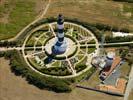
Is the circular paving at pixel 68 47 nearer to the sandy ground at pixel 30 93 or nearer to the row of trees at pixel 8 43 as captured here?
the row of trees at pixel 8 43

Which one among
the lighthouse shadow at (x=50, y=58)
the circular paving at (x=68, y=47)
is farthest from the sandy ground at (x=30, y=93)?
the circular paving at (x=68, y=47)

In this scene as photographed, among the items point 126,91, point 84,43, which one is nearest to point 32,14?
point 84,43

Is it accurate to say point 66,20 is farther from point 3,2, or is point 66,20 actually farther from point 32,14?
point 3,2

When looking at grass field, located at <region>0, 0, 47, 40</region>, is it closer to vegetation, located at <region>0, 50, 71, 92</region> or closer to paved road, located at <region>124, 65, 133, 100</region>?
vegetation, located at <region>0, 50, 71, 92</region>

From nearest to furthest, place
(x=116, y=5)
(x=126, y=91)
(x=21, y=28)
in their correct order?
(x=126, y=91)
(x=21, y=28)
(x=116, y=5)

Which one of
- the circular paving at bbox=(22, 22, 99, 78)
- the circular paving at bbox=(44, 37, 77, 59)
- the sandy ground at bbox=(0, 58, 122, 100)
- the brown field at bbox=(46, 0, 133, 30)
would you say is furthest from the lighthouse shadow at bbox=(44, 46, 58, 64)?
the brown field at bbox=(46, 0, 133, 30)

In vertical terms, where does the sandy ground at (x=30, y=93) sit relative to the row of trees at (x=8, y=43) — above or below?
below

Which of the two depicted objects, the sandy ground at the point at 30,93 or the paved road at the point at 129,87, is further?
the paved road at the point at 129,87
